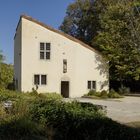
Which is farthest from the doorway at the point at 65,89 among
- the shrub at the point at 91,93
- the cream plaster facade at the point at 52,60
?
the shrub at the point at 91,93

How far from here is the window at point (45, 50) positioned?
42.6 m

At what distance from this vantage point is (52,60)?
42938 millimetres

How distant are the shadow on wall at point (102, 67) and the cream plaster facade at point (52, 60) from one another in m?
0.58

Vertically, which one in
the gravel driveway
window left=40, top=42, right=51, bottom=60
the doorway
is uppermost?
window left=40, top=42, right=51, bottom=60

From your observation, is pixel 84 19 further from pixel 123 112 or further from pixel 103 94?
pixel 123 112

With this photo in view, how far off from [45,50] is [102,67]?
24.1 feet

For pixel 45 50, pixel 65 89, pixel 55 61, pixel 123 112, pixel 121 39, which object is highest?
pixel 121 39

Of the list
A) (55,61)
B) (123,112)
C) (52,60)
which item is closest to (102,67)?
(55,61)

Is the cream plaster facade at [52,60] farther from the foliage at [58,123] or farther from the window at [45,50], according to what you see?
the foliage at [58,123]

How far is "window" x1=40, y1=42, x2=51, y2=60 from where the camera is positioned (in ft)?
140

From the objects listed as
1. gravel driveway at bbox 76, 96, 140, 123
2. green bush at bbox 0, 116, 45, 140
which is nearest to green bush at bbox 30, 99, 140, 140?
green bush at bbox 0, 116, 45, 140

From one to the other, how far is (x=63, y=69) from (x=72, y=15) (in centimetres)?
1960

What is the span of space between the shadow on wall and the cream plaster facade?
0.58 m

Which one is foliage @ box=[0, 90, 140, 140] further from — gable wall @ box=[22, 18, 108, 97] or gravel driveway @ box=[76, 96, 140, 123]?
gable wall @ box=[22, 18, 108, 97]
